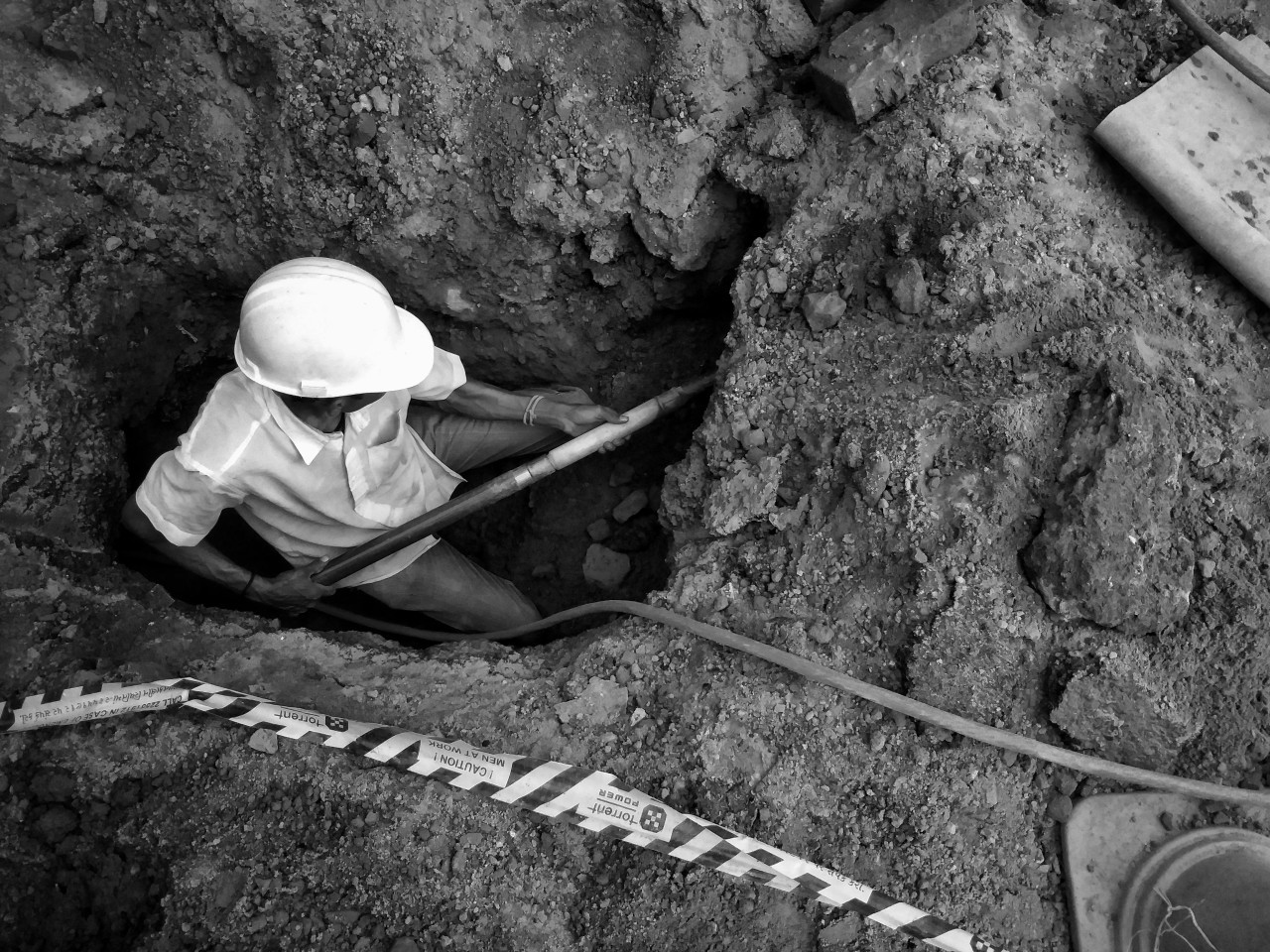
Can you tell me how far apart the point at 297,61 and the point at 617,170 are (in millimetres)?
1063

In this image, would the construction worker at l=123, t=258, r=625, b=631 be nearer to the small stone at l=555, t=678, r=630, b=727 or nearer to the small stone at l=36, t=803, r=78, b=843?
the small stone at l=36, t=803, r=78, b=843

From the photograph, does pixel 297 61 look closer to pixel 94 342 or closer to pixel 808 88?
pixel 94 342

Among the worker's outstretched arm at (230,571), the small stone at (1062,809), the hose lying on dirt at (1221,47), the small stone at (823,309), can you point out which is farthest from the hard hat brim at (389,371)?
the hose lying on dirt at (1221,47)

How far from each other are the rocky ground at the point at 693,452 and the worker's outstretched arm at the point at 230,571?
0.12 metres

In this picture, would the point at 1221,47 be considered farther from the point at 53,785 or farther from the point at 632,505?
the point at 53,785

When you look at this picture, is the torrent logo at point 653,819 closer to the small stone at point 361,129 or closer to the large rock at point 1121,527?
the large rock at point 1121,527

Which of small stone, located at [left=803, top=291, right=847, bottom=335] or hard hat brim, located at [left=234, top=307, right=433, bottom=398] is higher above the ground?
small stone, located at [left=803, top=291, right=847, bottom=335]

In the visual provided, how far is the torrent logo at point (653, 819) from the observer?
6.64 feet

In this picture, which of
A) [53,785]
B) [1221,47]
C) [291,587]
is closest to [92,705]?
[53,785]

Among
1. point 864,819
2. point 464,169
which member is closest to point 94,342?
point 464,169

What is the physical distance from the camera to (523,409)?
9.35ft

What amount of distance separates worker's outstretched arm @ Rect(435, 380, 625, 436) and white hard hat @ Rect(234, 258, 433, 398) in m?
0.63

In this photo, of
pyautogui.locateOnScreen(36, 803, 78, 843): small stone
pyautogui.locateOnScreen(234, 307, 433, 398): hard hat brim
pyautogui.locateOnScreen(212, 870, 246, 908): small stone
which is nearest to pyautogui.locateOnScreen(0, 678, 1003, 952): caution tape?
pyautogui.locateOnScreen(36, 803, 78, 843): small stone

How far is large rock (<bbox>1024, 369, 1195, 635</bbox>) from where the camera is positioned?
200cm
